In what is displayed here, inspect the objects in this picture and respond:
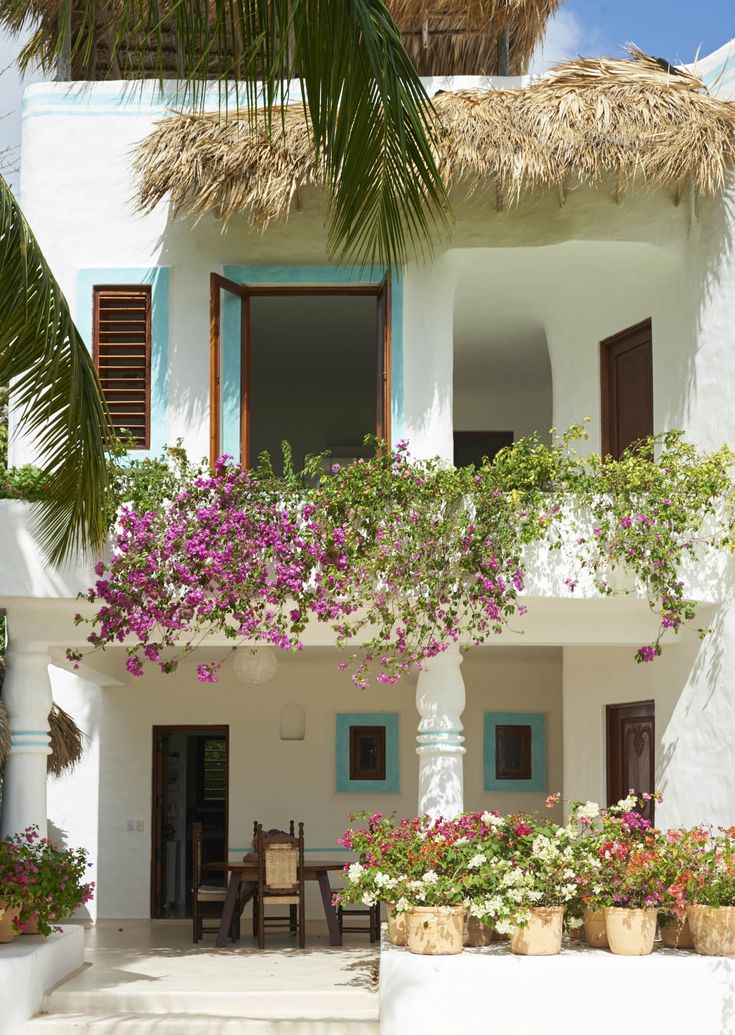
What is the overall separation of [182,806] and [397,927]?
844 cm

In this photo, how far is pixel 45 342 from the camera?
7.24 m

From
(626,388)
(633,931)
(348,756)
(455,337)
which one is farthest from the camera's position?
(348,756)

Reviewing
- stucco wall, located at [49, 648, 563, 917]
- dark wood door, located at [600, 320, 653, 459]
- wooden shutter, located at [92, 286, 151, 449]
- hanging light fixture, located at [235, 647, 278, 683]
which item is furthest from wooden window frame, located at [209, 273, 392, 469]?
stucco wall, located at [49, 648, 563, 917]

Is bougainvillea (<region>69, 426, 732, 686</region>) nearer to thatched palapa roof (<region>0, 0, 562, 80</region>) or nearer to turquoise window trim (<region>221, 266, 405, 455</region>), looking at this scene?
turquoise window trim (<region>221, 266, 405, 455</region>)

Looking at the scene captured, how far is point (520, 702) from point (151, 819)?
13.2 feet

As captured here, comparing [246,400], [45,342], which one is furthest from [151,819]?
[45,342]

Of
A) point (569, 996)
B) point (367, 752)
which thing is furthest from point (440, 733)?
point (367, 752)

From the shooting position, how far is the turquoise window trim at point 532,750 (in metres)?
14.1

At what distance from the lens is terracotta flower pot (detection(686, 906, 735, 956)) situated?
26.4 feet

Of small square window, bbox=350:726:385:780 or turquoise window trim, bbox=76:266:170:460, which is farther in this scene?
small square window, bbox=350:726:385:780

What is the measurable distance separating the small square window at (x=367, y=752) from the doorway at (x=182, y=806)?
1321 mm

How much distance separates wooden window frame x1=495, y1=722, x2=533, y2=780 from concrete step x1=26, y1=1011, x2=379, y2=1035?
5802 mm

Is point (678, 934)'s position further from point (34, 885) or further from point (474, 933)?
point (34, 885)

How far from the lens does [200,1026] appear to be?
8281 mm
